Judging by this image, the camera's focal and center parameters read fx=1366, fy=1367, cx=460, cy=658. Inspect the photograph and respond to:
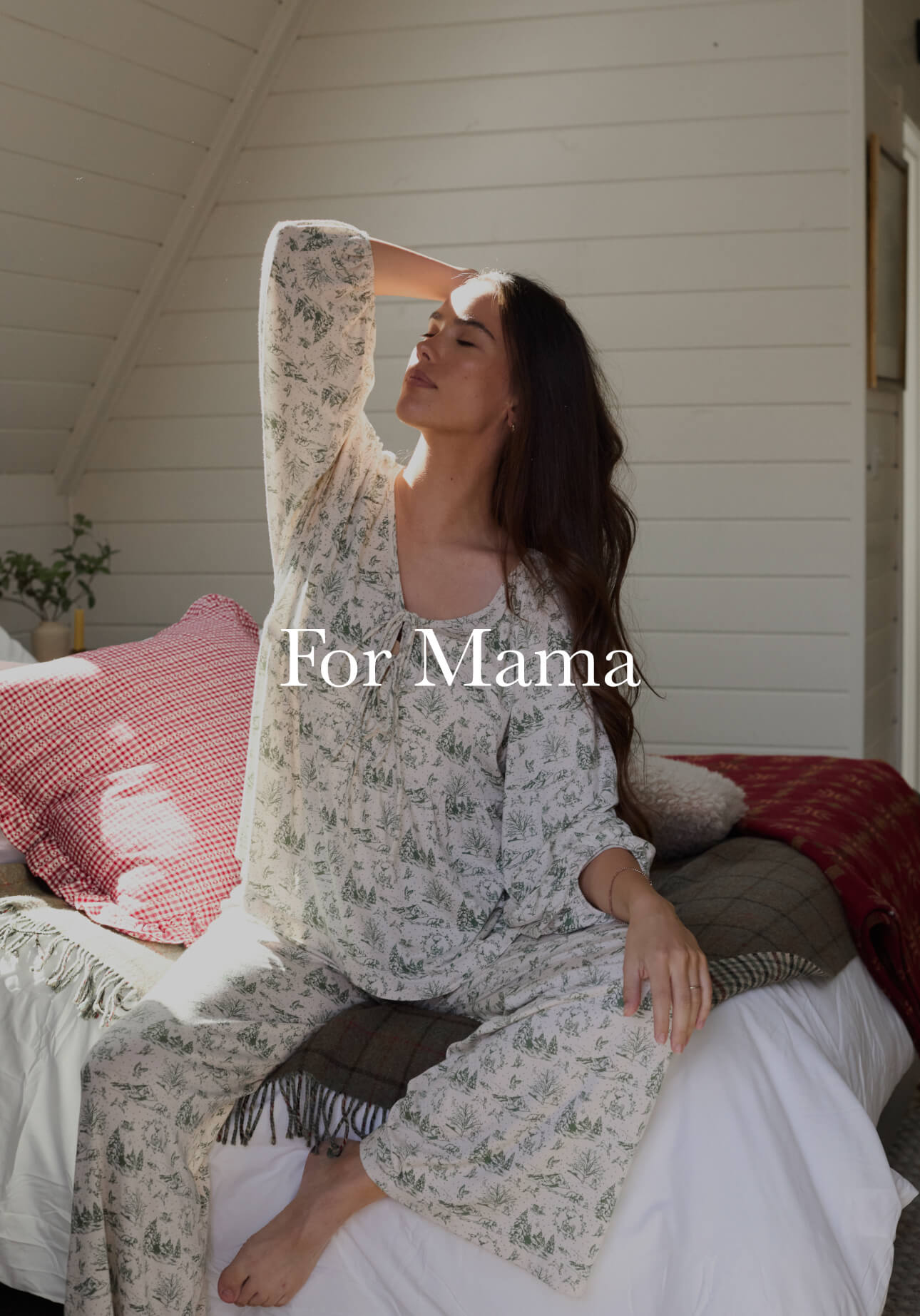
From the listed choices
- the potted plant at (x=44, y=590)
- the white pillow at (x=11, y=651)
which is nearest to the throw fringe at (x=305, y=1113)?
the white pillow at (x=11, y=651)

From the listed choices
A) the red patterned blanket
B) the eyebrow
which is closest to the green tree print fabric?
the eyebrow

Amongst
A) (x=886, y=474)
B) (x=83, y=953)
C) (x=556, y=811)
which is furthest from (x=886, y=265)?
(x=83, y=953)

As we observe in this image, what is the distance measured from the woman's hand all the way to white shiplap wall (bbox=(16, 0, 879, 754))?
2.25 metres

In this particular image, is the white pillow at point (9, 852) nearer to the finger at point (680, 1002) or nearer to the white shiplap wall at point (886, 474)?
the finger at point (680, 1002)

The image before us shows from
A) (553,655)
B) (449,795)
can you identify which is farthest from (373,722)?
(553,655)

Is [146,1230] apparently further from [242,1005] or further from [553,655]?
[553,655]

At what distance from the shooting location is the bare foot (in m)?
1.44

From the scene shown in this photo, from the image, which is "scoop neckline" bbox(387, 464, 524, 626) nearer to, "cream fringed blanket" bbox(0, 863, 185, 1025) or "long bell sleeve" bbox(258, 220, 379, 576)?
"long bell sleeve" bbox(258, 220, 379, 576)

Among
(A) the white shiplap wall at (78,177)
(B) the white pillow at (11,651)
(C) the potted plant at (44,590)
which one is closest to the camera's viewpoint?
(B) the white pillow at (11,651)

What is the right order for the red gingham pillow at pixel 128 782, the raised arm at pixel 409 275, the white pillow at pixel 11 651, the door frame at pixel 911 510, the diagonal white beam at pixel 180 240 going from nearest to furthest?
the raised arm at pixel 409 275 → the red gingham pillow at pixel 128 782 → the white pillow at pixel 11 651 → the diagonal white beam at pixel 180 240 → the door frame at pixel 911 510

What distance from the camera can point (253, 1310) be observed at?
4.84 feet

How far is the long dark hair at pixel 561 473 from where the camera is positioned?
1701 millimetres

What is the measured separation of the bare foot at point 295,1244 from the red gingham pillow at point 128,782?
1.60ft

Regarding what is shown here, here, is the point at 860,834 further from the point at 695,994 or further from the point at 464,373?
the point at 464,373
